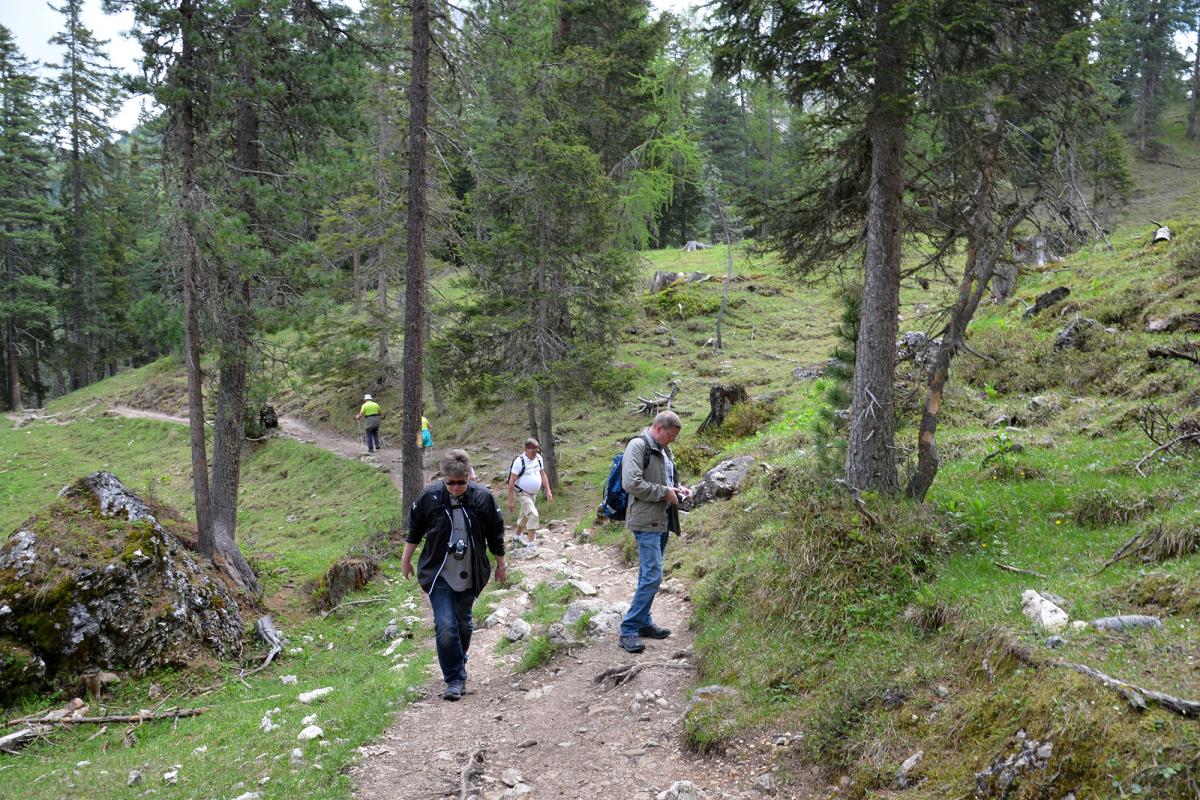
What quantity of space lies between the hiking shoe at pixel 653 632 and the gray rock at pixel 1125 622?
4250mm

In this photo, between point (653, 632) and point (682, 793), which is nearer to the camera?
point (682, 793)

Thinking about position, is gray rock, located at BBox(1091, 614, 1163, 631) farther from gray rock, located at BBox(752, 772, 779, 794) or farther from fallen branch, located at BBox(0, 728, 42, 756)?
fallen branch, located at BBox(0, 728, 42, 756)

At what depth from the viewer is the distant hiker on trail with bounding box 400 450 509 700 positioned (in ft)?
22.7

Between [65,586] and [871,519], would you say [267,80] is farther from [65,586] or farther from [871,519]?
[871,519]

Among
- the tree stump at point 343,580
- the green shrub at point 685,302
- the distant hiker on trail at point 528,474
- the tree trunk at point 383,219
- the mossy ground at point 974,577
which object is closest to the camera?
the mossy ground at point 974,577

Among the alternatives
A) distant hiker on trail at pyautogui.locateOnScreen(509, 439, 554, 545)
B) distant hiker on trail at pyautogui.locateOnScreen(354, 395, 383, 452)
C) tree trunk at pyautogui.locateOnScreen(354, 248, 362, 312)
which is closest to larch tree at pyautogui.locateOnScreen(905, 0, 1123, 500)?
distant hiker on trail at pyautogui.locateOnScreen(509, 439, 554, 545)

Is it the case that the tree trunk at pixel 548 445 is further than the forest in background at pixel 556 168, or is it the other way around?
the tree trunk at pixel 548 445

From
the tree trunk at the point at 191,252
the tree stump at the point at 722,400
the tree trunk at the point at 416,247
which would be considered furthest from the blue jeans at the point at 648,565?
the tree stump at the point at 722,400

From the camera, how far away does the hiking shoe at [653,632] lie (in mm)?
7953

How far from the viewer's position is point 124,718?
820 cm

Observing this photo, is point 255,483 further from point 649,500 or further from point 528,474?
point 649,500

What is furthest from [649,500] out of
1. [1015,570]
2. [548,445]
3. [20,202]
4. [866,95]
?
[20,202]

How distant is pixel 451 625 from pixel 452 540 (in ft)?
2.66

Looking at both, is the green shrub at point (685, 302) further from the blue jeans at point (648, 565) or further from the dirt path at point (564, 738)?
the blue jeans at point (648, 565)
